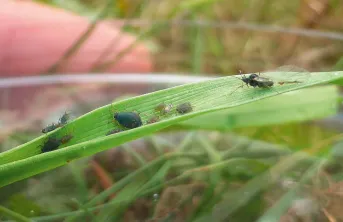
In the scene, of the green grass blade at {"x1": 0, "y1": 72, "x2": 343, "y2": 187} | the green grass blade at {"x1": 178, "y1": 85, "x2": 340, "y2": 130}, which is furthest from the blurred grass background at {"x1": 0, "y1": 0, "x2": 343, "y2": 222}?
the green grass blade at {"x1": 0, "y1": 72, "x2": 343, "y2": 187}

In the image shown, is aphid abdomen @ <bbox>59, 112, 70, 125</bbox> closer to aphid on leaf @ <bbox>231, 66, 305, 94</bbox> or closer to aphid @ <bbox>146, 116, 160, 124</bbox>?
aphid @ <bbox>146, 116, 160, 124</bbox>

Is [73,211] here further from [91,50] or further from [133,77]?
[91,50]

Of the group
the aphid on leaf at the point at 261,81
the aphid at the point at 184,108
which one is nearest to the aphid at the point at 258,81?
the aphid on leaf at the point at 261,81

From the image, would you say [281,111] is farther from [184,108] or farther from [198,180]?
[184,108]

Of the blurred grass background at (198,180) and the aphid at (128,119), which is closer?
the aphid at (128,119)

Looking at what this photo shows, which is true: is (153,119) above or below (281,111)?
below

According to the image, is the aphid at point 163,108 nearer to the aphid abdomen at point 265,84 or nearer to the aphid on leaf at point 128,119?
the aphid on leaf at point 128,119

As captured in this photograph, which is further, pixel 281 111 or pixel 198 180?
pixel 281 111

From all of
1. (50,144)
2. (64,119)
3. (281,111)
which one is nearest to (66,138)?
(50,144)

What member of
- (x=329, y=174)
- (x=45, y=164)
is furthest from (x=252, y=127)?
(x=45, y=164)

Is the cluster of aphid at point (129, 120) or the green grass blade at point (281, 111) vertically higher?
the green grass blade at point (281, 111)
